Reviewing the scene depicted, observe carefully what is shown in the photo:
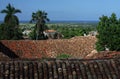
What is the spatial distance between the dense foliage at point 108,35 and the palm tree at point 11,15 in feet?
95.3

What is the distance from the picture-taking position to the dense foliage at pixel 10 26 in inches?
2520

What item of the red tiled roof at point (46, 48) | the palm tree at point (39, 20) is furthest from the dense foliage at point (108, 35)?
the palm tree at point (39, 20)

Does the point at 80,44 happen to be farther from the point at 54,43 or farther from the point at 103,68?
the point at 103,68

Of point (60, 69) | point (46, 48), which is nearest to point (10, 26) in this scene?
point (46, 48)

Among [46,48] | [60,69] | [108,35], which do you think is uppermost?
[60,69]

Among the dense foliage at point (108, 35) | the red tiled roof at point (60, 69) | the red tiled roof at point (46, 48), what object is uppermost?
the red tiled roof at point (60, 69)

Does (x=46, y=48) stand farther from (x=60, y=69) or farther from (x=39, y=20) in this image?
(x=60, y=69)

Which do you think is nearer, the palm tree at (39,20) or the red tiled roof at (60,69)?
the red tiled roof at (60,69)

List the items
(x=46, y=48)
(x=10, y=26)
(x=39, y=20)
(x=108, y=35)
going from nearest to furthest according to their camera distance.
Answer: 1. (x=108, y=35)
2. (x=46, y=48)
3. (x=10, y=26)
4. (x=39, y=20)

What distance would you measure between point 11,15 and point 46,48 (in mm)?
22266

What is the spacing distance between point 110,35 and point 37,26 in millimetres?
34326

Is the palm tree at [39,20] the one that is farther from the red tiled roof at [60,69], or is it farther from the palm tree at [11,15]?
the red tiled roof at [60,69]

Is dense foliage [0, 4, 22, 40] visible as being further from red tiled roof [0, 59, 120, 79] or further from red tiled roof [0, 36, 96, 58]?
red tiled roof [0, 59, 120, 79]

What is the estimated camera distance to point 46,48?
47.8 meters
